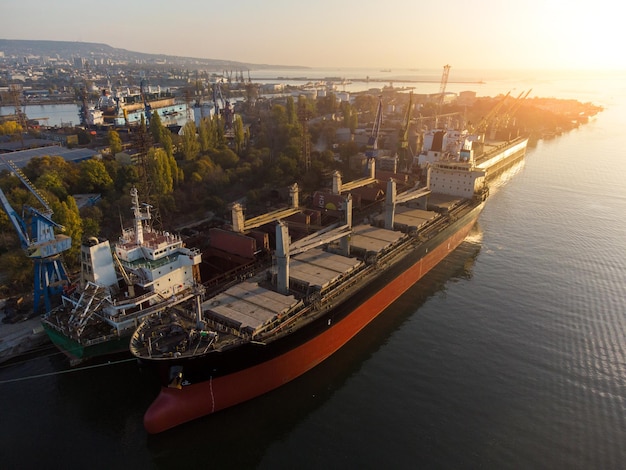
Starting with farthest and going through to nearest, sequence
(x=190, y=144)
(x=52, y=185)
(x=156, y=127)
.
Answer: (x=156, y=127) < (x=190, y=144) < (x=52, y=185)

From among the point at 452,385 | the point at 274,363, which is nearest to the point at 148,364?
the point at 274,363

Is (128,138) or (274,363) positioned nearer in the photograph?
(274,363)

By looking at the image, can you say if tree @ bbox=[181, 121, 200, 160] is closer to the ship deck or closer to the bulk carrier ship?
the bulk carrier ship

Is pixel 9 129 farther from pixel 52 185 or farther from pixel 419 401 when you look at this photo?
pixel 419 401

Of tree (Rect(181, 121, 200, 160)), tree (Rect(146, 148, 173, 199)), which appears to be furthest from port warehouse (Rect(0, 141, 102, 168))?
tree (Rect(146, 148, 173, 199))

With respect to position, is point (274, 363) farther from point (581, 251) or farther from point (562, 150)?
point (562, 150)

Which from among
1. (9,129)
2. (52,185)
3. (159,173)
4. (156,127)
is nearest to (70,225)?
(52,185)
